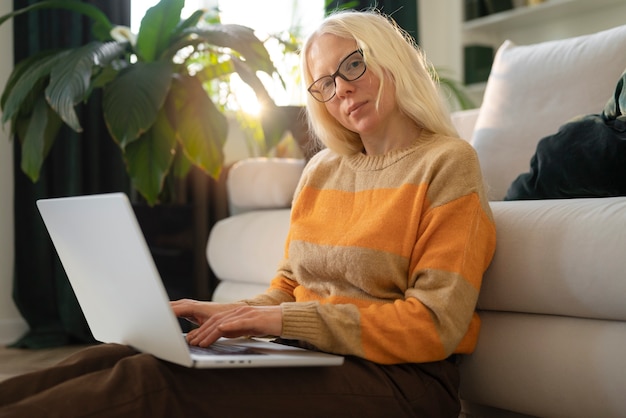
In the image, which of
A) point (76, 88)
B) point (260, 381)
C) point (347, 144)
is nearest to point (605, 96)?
point (347, 144)

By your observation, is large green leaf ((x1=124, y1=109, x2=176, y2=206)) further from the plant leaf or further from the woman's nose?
the woman's nose

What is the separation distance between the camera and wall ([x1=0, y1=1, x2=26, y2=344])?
2.89 m

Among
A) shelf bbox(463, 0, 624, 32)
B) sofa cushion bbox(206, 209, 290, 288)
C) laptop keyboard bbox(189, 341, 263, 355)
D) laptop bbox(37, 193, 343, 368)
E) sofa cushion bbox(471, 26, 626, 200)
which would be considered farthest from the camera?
shelf bbox(463, 0, 624, 32)

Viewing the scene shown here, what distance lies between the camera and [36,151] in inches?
92.7

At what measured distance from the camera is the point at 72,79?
2182mm

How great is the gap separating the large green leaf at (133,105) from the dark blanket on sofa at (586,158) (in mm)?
1170

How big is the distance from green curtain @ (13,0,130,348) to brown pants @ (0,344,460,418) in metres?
1.94

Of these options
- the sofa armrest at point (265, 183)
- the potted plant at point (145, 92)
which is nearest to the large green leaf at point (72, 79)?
the potted plant at point (145, 92)

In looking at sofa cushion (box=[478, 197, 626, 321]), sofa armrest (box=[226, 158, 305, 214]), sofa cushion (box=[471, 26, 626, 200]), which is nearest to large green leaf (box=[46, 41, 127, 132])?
sofa armrest (box=[226, 158, 305, 214])

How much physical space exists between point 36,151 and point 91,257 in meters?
1.46

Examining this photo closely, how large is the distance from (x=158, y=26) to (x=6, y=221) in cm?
110

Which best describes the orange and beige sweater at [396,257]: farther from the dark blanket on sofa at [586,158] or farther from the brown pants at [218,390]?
the dark blanket on sofa at [586,158]

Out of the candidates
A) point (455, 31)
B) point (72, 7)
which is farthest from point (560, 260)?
point (455, 31)

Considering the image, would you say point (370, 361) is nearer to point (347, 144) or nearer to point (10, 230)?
point (347, 144)
